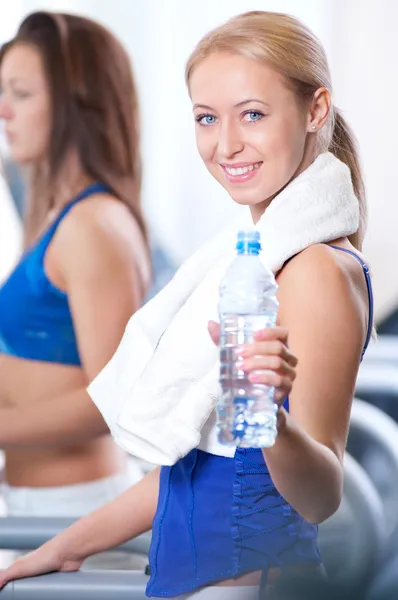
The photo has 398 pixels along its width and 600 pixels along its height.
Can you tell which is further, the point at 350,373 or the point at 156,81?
the point at 156,81

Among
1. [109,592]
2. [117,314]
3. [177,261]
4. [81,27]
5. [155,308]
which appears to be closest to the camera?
[109,592]

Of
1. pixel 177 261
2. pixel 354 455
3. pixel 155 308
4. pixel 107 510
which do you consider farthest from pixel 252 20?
pixel 177 261

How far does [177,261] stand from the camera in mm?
3775

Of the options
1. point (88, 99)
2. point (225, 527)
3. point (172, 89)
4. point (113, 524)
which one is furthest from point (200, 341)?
point (172, 89)

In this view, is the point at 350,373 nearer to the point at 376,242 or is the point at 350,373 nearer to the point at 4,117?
the point at 4,117

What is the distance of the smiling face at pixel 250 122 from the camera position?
113 cm

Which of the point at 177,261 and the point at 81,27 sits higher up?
the point at 81,27

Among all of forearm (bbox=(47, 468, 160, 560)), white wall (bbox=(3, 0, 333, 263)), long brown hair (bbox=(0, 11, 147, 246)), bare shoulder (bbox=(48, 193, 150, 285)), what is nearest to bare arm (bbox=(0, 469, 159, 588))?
forearm (bbox=(47, 468, 160, 560))

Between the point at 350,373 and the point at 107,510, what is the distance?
17.8 inches

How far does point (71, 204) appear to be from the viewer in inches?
74.5

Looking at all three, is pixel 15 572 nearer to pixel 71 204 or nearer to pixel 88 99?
pixel 71 204

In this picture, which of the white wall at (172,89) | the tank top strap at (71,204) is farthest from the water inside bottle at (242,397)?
the white wall at (172,89)

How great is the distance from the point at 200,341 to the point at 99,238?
2.44 feet

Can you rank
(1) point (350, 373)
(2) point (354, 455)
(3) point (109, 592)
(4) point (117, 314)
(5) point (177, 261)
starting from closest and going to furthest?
(1) point (350, 373) < (3) point (109, 592) < (4) point (117, 314) < (2) point (354, 455) < (5) point (177, 261)
